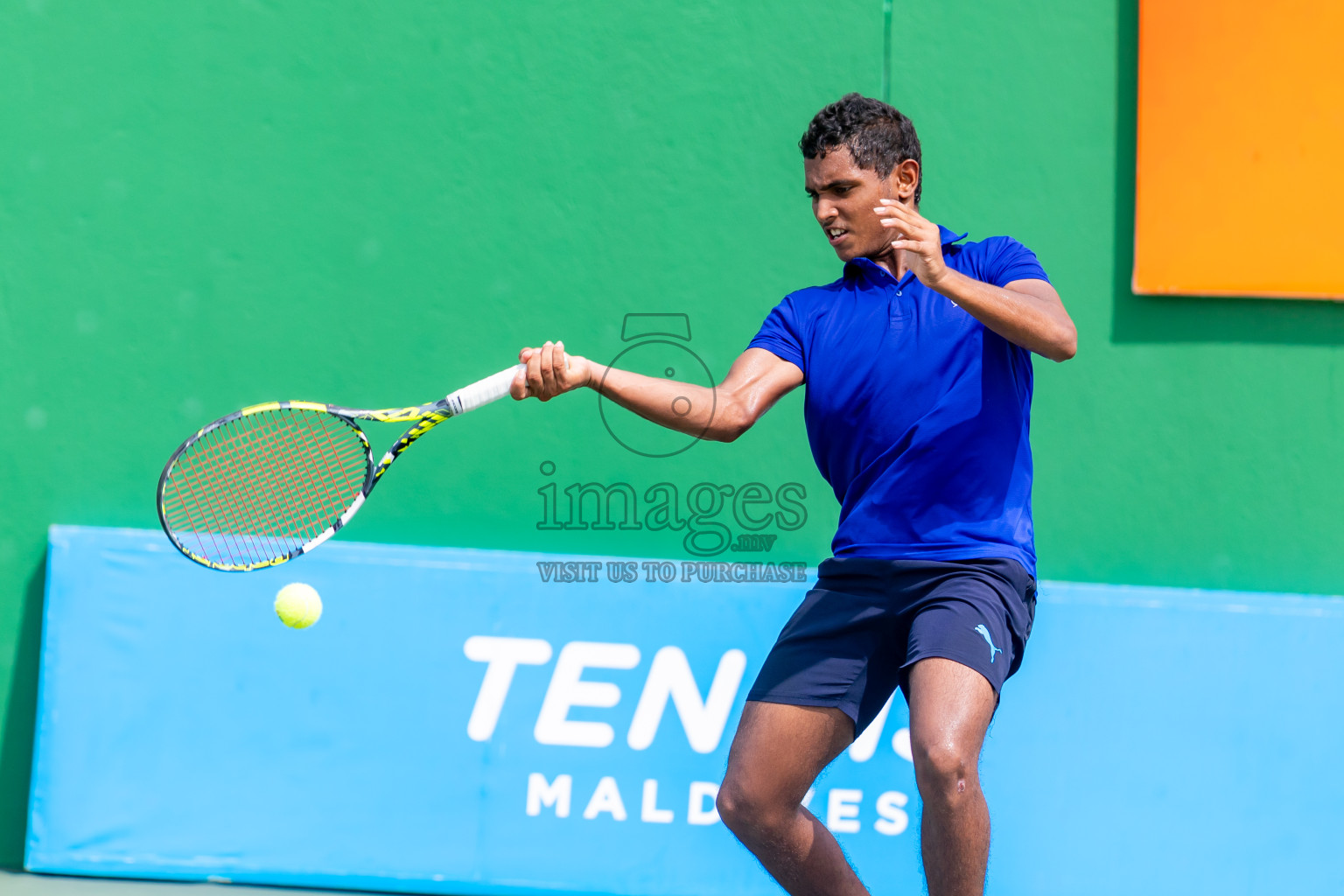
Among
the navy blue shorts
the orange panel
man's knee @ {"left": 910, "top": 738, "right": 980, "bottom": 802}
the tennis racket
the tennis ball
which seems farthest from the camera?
the orange panel

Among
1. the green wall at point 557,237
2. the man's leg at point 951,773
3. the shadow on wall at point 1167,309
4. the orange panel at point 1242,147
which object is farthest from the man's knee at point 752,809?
the orange panel at point 1242,147

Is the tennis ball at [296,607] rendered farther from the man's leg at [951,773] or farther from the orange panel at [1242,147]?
the orange panel at [1242,147]

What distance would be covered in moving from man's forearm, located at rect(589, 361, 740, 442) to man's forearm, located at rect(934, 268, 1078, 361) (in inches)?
20.4

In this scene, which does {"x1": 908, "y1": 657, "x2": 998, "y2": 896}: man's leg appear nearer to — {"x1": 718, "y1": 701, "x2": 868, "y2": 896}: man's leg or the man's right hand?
→ {"x1": 718, "y1": 701, "x2": 868, "y2": 896}: man's leg

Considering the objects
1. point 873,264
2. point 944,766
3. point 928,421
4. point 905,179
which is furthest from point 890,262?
point 944,766

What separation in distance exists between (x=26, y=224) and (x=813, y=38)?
2.59 m

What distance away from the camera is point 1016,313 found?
218cm

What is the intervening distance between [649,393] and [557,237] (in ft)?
5.22

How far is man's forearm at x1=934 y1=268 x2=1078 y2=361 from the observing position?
214cm

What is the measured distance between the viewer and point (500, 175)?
384 cm

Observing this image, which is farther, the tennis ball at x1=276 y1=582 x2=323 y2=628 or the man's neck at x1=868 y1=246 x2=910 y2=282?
the tennis ball at x1=276 y1=582 x2=323 y2=628

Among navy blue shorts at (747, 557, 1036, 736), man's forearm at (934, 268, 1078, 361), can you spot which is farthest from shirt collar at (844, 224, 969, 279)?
navy blue shorts at (747, 557, 1036, 736)

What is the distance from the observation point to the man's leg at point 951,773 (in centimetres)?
205

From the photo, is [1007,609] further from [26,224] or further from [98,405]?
[26,224]
